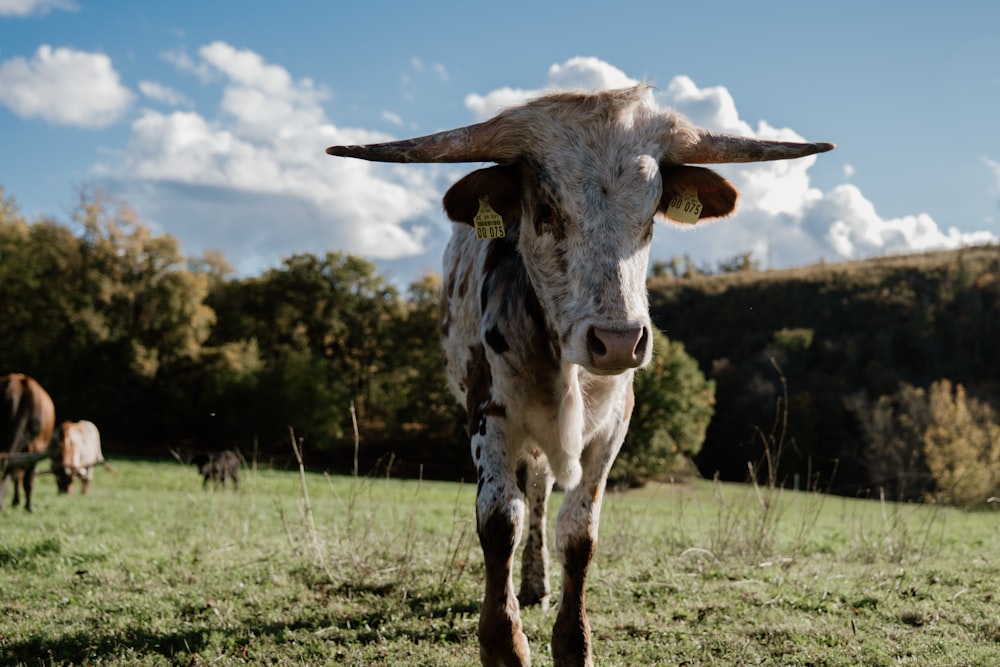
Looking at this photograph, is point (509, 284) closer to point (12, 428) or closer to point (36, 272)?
point (12, 428)

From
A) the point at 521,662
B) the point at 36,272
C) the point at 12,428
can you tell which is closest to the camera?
the point at 521,662

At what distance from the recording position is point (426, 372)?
4084 cm

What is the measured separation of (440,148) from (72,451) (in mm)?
17157

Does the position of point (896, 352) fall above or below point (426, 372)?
above

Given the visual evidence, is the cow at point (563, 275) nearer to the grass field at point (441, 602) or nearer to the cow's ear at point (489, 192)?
the cow's ear at point (489, 192)

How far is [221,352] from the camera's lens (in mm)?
43406

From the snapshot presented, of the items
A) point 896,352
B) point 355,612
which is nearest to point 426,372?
point 355,612

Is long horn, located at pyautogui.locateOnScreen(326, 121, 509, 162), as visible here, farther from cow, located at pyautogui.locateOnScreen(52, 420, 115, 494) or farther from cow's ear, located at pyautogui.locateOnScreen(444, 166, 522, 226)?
cow, located at pyautogui.locateOnScreen(52, 420, 115, 494)

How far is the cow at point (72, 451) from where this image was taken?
17812mm

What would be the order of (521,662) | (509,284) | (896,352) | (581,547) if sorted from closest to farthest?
(521,662) < (581,547) < (509,284) < (896,352)

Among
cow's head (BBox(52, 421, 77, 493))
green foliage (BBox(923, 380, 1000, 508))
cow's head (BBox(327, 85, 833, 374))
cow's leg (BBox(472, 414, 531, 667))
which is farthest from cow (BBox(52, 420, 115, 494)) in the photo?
green foliage (BBox(923, 380, 1000, 508))

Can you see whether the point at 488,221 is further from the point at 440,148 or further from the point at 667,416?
the point at 667,416

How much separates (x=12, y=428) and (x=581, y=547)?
1480 centimetres

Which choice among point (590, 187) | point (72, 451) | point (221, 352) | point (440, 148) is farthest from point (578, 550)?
point (221, 352)
